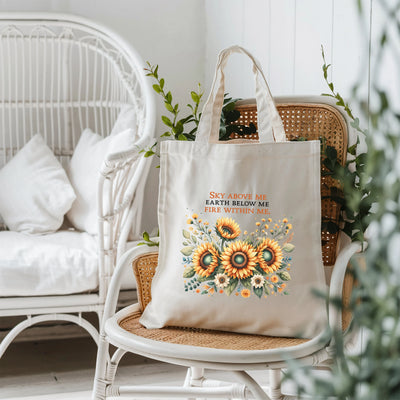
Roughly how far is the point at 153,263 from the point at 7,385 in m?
0.93

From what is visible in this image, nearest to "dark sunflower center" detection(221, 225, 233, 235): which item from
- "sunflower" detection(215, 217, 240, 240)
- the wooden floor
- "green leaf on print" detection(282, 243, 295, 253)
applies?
"sunflower" detection(215, 217, 240, 240)

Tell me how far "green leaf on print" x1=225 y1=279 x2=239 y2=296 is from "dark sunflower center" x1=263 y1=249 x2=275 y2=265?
0.07 meters

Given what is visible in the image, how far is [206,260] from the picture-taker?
→ 118cm

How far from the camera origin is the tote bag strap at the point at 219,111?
127cm

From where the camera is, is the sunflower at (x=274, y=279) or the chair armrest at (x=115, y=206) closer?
the sunflower at (x=274, y=279)

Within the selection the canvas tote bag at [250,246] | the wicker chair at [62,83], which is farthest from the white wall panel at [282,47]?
the canvas tote bag at [250,246]

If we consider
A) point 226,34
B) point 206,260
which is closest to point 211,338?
point 206,260

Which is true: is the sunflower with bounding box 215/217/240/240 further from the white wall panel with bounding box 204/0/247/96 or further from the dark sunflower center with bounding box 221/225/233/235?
the white wall panel with bounding box 204/0/247/96

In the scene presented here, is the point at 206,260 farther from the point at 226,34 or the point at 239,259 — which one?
the point at 226,34

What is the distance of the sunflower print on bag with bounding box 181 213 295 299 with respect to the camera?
1.15m

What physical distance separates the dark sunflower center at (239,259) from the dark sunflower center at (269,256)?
0.03 meters

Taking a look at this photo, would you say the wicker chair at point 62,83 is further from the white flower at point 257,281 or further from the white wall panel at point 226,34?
the white flower at point 257,281

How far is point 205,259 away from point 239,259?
7 cm

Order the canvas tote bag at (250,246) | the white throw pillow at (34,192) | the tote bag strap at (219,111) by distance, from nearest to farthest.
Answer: the canvas tote bag at (250,246), the tote bag strap at (219,111), the white throw pillow at (34,192)
